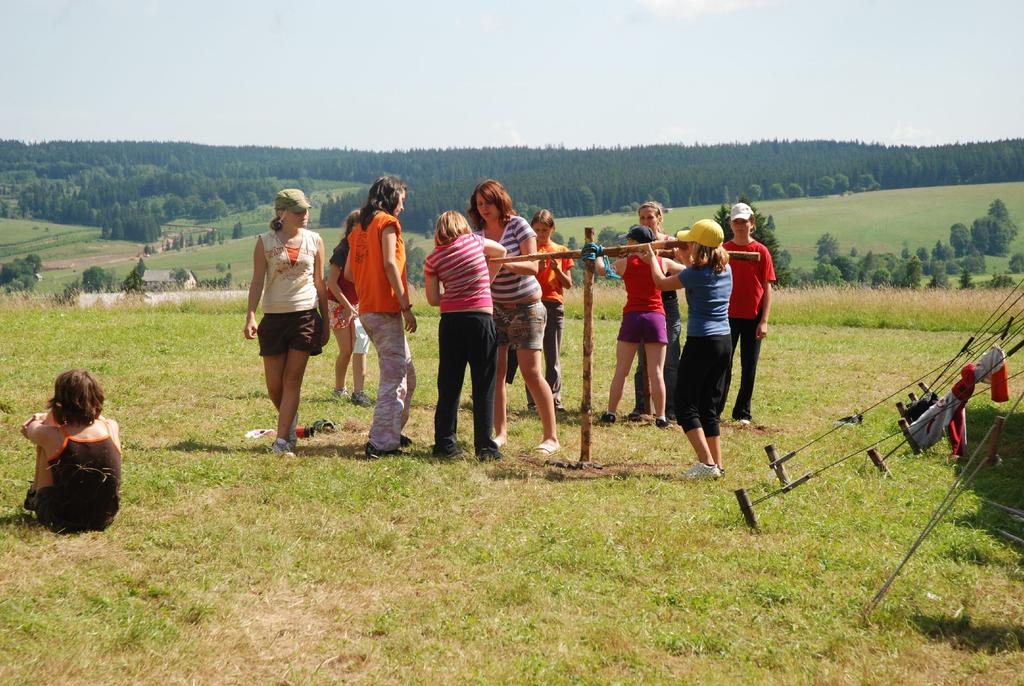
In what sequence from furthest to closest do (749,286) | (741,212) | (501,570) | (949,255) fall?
1. (949,255)
2. (749,286)
3. (741,212)
4. (501,570)

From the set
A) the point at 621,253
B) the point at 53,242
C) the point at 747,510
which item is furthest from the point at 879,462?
the point at 53,242

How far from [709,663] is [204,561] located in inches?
112

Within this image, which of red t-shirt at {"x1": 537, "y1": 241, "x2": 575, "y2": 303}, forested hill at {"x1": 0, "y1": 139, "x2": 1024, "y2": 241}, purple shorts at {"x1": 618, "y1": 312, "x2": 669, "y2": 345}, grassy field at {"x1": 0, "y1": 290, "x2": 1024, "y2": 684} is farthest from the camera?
forested hill at {"x1": 0, "y1": 139, "x2": 1024, "y2": 241}

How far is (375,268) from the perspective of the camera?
7.47m

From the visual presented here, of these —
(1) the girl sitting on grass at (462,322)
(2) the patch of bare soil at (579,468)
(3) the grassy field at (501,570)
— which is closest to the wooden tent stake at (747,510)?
(3) the grassy field at (501,570)

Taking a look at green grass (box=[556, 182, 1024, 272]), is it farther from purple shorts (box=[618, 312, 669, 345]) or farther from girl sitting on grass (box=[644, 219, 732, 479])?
girl sitting on grass (box=[644, 219, 732, 479])

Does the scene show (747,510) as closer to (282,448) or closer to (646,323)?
(646,323)

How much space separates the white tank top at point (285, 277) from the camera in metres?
7.36

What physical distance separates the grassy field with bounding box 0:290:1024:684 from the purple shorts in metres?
0.92

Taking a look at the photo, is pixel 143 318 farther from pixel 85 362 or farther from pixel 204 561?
pixel 204 561

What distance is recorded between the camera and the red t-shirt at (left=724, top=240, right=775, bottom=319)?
368 inches

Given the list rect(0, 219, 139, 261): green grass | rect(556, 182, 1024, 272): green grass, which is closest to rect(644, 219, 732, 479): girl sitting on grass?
rect(556, 182, 1024, 272): green grass

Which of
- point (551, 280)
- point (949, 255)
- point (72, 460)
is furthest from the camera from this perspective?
point (949, 255)

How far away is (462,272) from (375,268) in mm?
720
